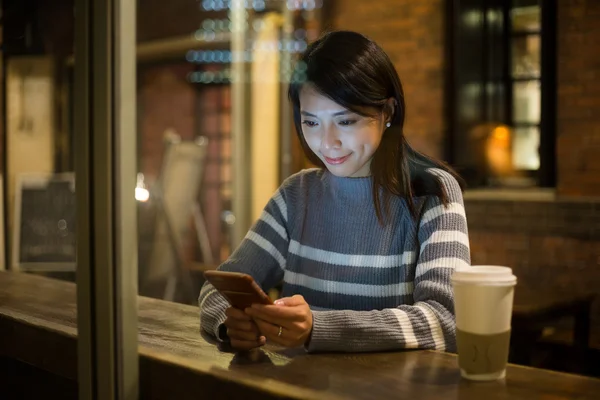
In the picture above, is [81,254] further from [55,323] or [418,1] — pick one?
[418,1]

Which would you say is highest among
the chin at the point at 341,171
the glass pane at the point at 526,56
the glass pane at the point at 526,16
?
the glass pane at the point at 526,16

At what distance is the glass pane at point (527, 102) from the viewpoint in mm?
4359

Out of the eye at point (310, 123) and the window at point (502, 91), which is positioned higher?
the window at point (502, 91)

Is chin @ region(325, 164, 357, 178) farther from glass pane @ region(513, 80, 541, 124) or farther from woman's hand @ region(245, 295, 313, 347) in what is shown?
glass pane @ region(513, 80, 541, 124)

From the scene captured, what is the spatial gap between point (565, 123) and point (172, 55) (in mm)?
3764

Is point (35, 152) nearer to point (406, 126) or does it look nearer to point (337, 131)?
point (406, 126)

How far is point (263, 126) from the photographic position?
218 inches

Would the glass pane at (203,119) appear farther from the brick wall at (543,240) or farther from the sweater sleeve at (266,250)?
the sweater sleeve at (266,250)

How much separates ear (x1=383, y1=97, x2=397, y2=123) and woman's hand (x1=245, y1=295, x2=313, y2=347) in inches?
19.0

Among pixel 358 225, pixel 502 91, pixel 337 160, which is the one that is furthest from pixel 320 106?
pixel 502 91

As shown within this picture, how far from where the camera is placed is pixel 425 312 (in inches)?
52.8

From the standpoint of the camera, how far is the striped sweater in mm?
1300

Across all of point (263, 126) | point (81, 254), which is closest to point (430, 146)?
point (263, 126)

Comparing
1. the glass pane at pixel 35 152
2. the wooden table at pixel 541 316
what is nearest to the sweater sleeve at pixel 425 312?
the glass pane at pixel 35 152
